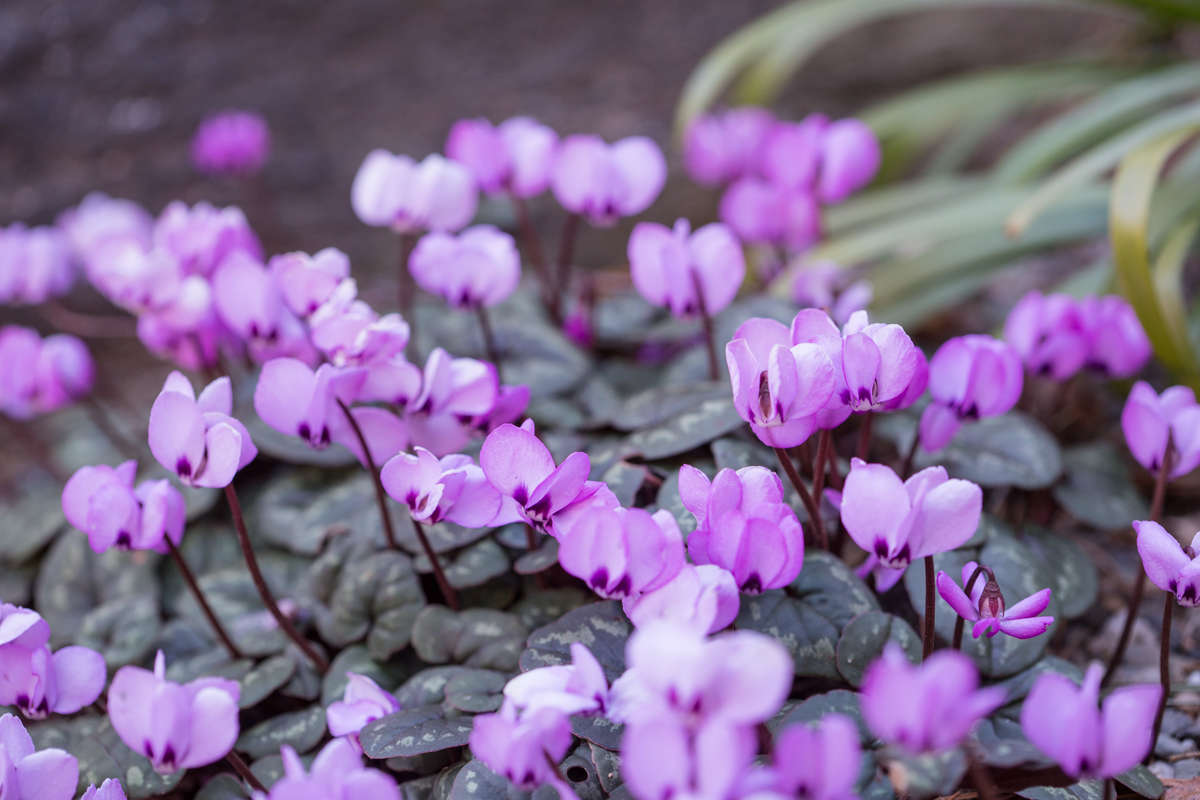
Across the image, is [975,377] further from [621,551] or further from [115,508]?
[115,508]

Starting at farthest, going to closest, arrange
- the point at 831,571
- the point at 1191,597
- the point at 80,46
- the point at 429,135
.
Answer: the point at 429,135 < the point at 80,46 < the point at 831,571 < the point at 1191,597

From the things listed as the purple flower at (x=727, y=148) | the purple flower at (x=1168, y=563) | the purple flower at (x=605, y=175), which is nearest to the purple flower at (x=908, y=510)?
the purple flower at (x=1168, y=563)

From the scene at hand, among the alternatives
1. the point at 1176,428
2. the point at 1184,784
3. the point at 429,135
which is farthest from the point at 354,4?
the point at 1184,784

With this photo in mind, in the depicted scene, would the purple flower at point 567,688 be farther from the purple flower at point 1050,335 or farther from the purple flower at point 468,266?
the purple flower at point 1050,335

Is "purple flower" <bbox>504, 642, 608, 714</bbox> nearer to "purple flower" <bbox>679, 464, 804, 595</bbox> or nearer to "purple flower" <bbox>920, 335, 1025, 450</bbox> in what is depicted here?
"purple flower" <bbox>679, 464, 804, 595</bbox>

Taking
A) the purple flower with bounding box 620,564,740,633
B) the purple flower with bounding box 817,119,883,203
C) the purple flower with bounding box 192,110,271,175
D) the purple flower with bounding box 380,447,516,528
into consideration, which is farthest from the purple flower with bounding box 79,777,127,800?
the purple flower with bounding box 192,110,271,175

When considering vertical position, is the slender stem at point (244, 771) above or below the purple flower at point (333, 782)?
below

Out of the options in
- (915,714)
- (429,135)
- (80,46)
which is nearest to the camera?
(915,714)

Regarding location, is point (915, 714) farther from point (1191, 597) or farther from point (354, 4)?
point (354, 4)
